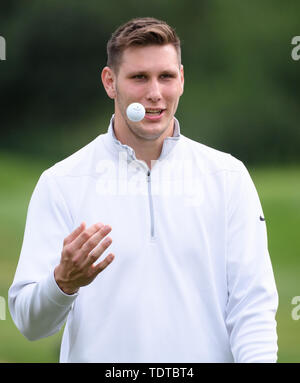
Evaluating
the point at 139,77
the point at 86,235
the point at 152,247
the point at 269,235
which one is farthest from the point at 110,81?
the point at 269,235

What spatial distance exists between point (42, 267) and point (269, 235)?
1124 centimetres

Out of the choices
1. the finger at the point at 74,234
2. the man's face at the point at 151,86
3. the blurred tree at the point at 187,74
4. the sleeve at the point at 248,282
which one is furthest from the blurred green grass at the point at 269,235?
the finger at the point at 74,234

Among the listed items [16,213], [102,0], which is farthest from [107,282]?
[102,0]

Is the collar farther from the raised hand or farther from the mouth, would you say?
the raised hand

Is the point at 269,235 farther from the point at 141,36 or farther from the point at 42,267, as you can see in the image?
the point at 42,267

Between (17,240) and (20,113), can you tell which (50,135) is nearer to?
(20,113)

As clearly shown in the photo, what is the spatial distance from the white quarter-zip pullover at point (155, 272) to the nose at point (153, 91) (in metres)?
0.17

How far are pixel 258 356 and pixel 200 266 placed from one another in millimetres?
312

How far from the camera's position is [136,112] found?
259 cm

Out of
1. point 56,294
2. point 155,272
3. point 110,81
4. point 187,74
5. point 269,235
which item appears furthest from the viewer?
point 187,74

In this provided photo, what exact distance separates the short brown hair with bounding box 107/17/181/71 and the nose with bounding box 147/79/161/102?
0.13 meters

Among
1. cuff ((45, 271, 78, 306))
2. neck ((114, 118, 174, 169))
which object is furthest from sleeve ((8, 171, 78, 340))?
neck ((114, 118, 174, 169))

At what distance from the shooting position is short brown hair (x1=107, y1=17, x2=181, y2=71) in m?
2.65

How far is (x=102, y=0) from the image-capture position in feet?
57.2
